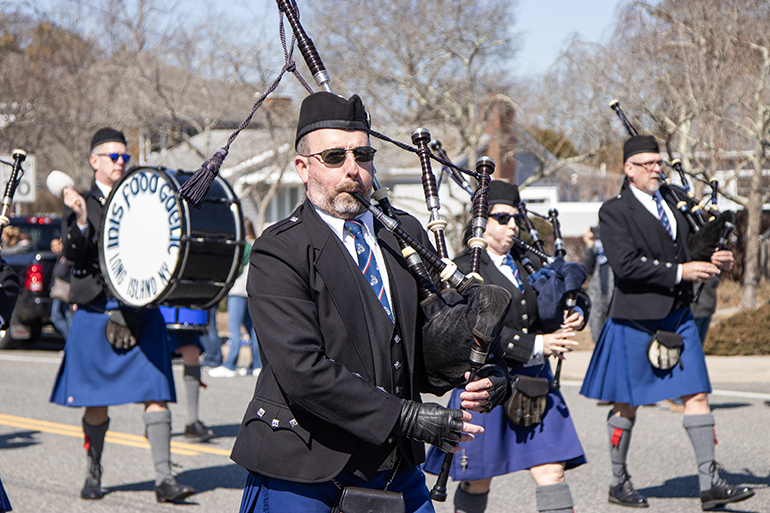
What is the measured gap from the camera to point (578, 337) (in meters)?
13.6

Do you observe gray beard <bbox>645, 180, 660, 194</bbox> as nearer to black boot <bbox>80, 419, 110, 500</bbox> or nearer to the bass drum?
the bass drum

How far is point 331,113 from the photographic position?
2627 millimetres

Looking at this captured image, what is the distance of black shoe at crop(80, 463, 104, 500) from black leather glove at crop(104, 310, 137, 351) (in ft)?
2.41

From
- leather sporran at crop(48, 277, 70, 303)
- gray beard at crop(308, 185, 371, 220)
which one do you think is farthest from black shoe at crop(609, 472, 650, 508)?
leather sporran at crop(48, 277, 70, 303)

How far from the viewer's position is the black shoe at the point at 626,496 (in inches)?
201

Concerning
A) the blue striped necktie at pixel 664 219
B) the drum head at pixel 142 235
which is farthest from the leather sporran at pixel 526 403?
the drum head at pixel 142 235

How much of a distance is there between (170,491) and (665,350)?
9.33 ft

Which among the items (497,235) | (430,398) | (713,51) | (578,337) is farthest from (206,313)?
(713,51)

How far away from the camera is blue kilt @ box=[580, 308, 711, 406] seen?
507 centimetres

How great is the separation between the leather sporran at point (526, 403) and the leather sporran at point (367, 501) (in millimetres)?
1550

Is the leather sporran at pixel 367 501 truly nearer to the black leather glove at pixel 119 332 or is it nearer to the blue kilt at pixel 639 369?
the blue kilt at pixel 639 369

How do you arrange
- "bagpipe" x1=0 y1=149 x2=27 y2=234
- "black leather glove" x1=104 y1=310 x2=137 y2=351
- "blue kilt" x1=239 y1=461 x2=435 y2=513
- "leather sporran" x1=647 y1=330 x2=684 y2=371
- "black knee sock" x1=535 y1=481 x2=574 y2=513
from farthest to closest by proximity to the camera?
1. "black leather glove" x1=104 y1=310 x2=137 y2=351
2. "leather sporran" x1=647 y1=330 x2=684 y2=371
3. "bagpipe" x1=0 y1=149 x2=27 y2=234
4. "black knee sock" x1=535 y1=481 x2=574 y2=513
5. "blue kilt" x1=239 y1=461 x2=435 y2=513

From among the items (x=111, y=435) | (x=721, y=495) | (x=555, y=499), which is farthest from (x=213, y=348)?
(x=555, y=499)

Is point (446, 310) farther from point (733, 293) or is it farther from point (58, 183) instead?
point (733, 293)
